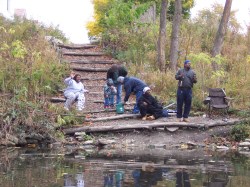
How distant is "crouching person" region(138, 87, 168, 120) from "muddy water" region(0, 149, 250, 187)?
3.16m

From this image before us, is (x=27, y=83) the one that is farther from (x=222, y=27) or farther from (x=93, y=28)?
(x=93, y=28)

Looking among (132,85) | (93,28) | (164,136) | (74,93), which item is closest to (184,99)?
(164,136)

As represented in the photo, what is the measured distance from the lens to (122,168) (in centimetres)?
1091

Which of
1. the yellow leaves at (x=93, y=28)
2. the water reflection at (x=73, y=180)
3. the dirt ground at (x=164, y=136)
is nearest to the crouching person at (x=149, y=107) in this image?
the dirt ground at (x=164, y=136)

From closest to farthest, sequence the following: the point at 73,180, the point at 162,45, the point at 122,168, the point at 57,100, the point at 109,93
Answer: the point at 73,180 → the point at 122,168 → the point at 109,93 → the point at 57,100 → the point at 162,45

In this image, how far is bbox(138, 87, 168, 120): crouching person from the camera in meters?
17.5

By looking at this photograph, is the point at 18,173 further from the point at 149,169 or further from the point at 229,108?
the point at 229,108

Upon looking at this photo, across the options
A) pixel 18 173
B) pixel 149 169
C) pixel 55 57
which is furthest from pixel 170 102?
pixel 18 173

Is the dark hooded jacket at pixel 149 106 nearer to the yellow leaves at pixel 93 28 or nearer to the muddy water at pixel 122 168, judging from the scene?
the muddy water at pixel 122 168

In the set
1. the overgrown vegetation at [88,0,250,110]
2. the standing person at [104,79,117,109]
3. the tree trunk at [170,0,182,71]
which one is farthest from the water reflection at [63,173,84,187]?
the tree trunk at [170,0,182,71]

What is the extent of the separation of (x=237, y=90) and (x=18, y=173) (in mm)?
11372

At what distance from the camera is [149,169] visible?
10.9 m

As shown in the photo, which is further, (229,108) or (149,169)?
(229,108)

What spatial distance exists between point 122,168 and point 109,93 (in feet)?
26.5
